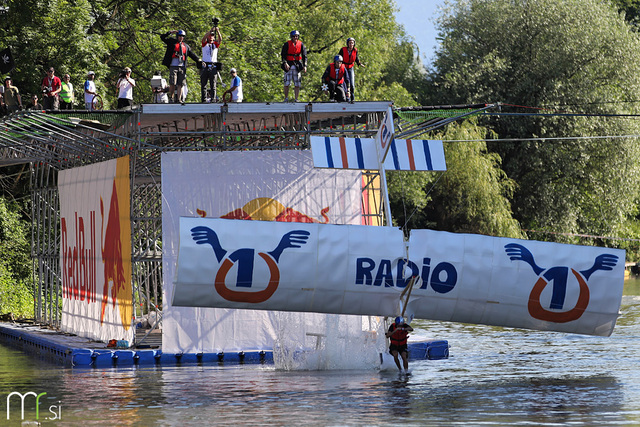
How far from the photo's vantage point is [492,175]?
47.2m

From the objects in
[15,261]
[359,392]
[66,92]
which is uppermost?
[66,92]

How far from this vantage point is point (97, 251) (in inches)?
1009

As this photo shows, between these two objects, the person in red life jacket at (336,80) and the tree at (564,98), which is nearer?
the person in red life jacket at (336,80)

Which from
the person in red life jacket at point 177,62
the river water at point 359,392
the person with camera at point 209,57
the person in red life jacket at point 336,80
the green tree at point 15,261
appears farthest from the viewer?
the green tree at point 15,261

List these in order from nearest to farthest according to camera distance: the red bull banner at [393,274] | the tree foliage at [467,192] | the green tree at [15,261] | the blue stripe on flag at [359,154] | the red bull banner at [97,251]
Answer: the red bull banner at [393,274] → the blue stripe on flag at [359,154] → the red bull banner at [97,251] → the green tree at [15,261] → the tree foliage at [467,192]

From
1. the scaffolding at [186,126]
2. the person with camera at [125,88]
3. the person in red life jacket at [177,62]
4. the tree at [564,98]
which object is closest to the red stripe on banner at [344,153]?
the scaffolding at [186,126]

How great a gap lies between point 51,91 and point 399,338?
1217 cm

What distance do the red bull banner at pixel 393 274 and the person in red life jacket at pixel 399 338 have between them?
0.88 ft

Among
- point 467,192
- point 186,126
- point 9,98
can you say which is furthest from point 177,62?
point 467,192

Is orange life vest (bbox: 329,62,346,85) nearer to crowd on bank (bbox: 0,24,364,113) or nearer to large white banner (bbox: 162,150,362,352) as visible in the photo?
crowd on bank (bbox: 0,24,364,113)

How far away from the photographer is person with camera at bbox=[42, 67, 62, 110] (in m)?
26.1

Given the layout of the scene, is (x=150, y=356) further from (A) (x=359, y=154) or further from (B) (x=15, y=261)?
(B) (x=15, y=261)

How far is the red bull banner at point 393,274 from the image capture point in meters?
17.9

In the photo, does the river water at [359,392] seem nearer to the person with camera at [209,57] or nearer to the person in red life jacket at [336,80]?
the person in red life jacket at [336,80]
